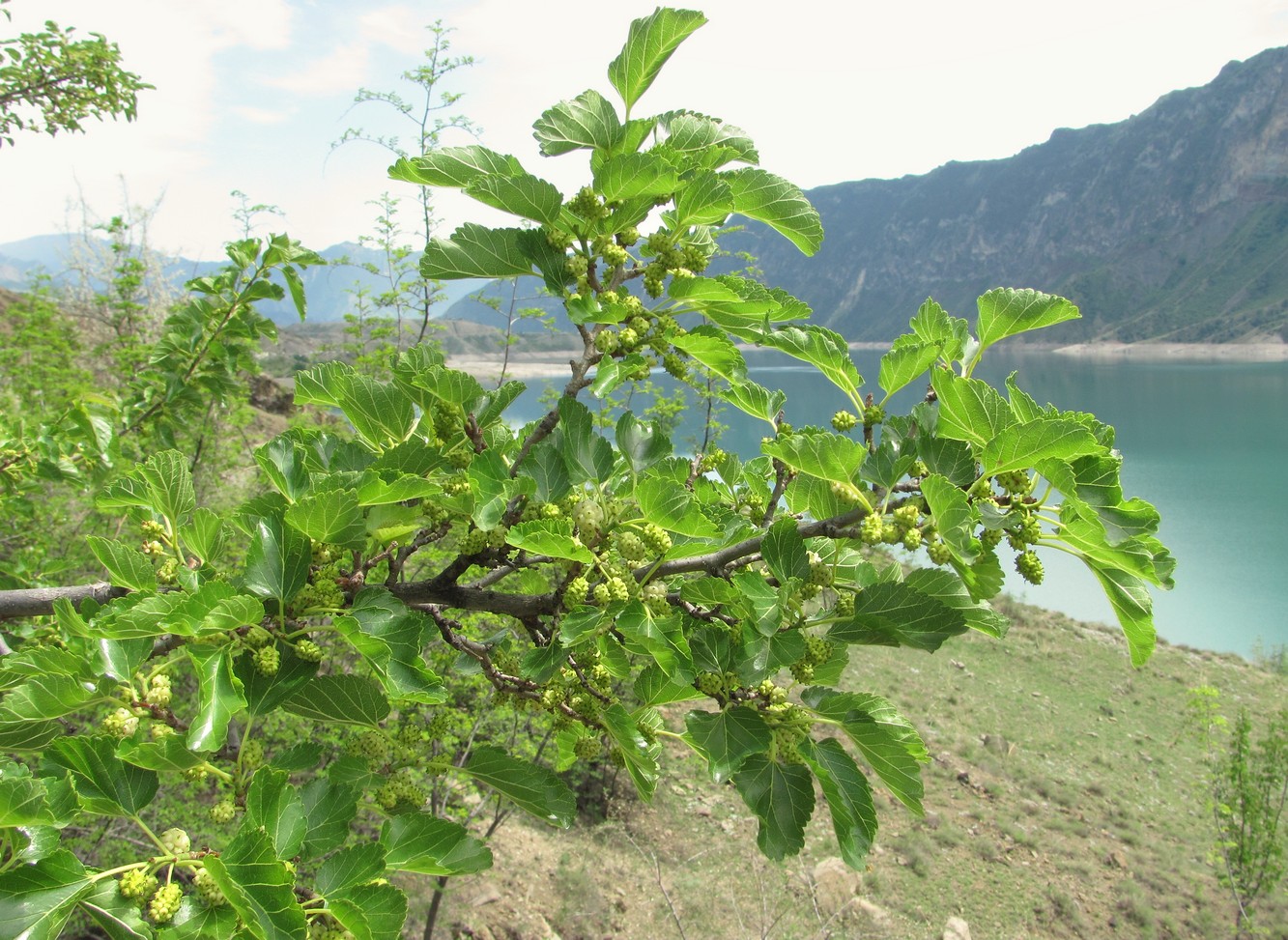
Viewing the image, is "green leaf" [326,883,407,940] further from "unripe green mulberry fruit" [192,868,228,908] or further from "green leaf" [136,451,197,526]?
"green leaf" [136,451,197,526]

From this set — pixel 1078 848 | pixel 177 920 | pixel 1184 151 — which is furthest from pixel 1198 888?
pixel 1184 151

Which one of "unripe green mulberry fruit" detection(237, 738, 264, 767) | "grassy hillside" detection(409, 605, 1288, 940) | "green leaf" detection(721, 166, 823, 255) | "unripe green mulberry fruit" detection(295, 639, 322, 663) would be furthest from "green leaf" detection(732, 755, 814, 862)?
"grassy hillside" detection(409, 605, 1288, 940)

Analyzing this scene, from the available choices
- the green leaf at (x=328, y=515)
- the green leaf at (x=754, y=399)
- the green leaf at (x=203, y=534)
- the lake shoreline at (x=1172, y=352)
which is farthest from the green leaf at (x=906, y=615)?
the lake shoreline at (x=1172, y=352)

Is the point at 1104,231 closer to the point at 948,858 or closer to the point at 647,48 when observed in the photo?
the point at 948,858

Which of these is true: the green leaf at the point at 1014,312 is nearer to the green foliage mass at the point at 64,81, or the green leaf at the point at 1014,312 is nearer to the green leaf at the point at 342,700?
the green leaf at the point at 342,700

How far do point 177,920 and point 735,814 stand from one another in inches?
344

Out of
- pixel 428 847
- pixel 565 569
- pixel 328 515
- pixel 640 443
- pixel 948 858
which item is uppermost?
pixel 640 443

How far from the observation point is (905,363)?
1387mm

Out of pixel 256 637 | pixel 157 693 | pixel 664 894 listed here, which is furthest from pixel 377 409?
pixel 664 894

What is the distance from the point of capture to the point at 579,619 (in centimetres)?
116

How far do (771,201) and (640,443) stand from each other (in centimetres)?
52

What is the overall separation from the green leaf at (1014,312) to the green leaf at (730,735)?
0.86m

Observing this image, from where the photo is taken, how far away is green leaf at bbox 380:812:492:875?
123 centimetres

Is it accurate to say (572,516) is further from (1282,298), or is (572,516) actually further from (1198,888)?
(1282,298)
